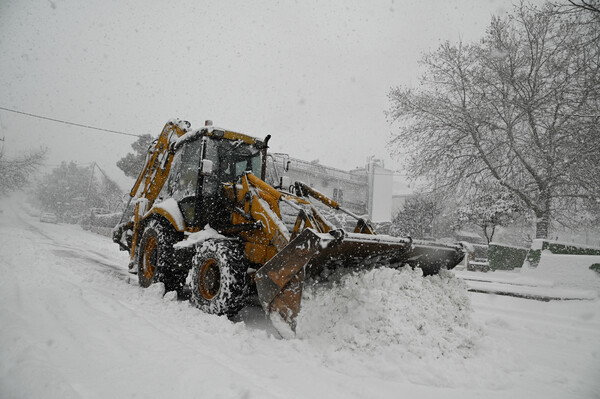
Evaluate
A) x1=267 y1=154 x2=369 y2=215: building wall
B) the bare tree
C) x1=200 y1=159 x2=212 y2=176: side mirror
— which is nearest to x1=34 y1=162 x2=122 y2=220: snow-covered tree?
x1=267 y1=154 x2=369 y2=215: building wall

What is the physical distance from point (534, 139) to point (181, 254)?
1465 centimetres

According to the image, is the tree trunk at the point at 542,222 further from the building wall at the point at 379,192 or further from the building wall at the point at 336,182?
the building wall at the point at 379,192

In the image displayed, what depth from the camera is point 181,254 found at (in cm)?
512

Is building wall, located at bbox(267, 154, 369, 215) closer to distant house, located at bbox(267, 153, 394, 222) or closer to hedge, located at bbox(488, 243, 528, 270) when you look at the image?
distant house, located at bbox(267, 153, 394, 222)

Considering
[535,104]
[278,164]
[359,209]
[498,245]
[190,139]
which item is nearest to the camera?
[190,139]

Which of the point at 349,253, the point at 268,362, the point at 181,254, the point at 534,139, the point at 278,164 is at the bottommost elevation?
the point at 268,362

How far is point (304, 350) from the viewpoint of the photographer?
3242 mm

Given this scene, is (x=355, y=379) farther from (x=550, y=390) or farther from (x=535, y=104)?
(x=535, y=104)

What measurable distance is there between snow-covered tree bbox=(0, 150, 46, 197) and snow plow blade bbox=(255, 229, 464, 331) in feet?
129

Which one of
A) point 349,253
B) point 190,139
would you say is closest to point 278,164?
point 190,139

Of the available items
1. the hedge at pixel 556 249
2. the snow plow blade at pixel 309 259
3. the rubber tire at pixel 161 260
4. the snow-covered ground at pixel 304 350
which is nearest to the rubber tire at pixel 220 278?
the snow-covered ground at pixel 304 350

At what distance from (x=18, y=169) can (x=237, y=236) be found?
3822 cm

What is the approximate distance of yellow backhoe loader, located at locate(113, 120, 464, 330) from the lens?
356 cm

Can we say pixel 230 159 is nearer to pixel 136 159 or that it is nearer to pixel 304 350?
pixel 304 350
